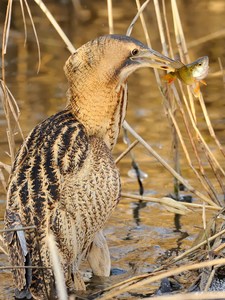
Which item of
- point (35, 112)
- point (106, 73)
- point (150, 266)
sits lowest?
point (150, 266)

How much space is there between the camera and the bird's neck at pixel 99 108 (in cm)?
565

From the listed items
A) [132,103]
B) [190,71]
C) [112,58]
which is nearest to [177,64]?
[190,71]

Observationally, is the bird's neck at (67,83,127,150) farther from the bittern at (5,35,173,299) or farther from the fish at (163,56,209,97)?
the fish at (163,56,209,97)

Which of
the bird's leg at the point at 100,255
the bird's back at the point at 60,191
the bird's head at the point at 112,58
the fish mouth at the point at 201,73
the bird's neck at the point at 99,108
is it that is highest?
the bird's head at the point at 112,58

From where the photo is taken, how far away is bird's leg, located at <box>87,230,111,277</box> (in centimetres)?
580

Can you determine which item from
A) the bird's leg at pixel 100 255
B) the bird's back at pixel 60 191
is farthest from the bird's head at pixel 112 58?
the bird's leg at pixel 100 255

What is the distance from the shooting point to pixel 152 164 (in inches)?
308

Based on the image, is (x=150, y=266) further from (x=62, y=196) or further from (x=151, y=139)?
(x=151, y=139)

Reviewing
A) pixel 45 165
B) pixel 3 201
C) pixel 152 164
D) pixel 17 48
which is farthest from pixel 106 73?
pixel 17 48

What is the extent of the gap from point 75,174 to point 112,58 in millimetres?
772

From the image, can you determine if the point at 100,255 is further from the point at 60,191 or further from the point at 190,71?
the point at 190,71

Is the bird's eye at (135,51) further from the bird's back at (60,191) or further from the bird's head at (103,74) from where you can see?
the bird's back at (60,191)

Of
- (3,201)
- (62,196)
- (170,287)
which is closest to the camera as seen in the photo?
(62,196)

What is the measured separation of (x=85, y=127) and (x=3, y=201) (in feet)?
5.22
